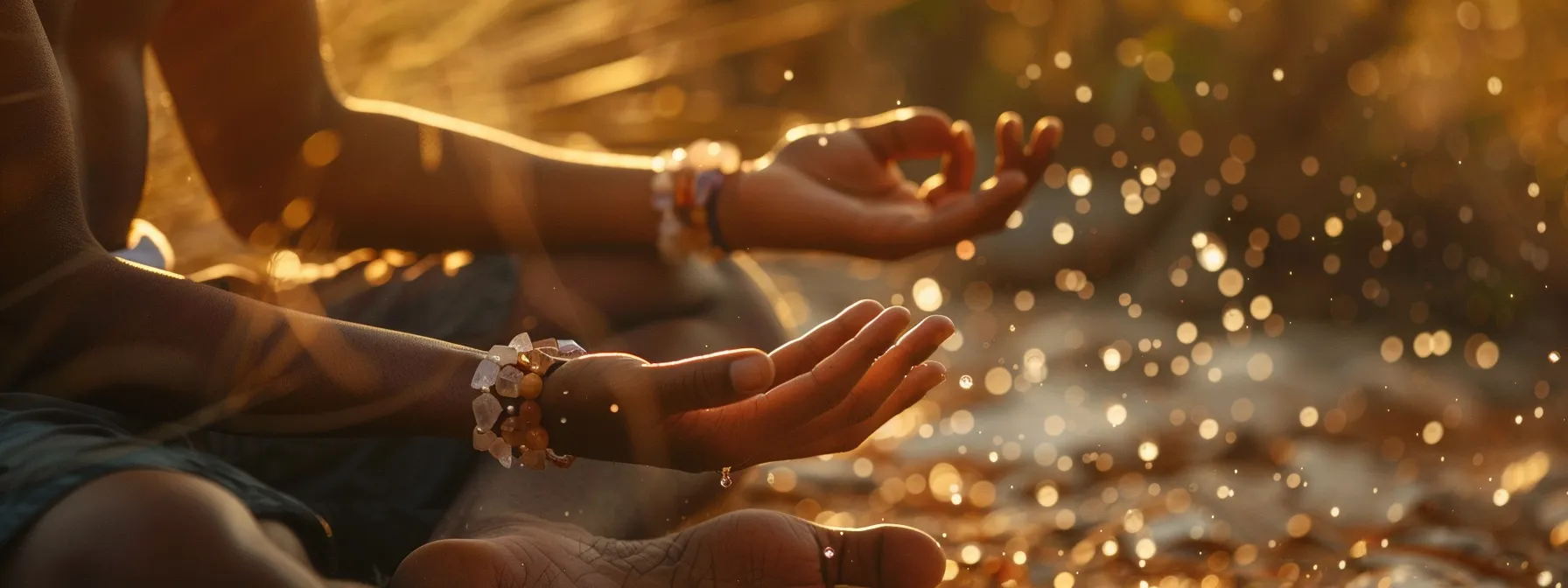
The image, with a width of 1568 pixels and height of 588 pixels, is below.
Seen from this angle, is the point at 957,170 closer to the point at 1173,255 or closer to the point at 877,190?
the point at 877,190

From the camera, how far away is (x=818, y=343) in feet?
2.56

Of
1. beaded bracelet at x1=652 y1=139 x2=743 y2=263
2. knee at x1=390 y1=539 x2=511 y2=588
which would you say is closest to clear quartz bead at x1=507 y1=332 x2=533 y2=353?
knee at x1=390 y1=539 x2=511 y2=588

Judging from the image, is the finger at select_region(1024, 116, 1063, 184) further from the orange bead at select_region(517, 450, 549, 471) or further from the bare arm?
the orange bead at select_region(517, 450, 549, 471)

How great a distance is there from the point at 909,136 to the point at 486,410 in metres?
0.65

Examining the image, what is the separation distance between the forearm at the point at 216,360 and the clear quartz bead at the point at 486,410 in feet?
0.04

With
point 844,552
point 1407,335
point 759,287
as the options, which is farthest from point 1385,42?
point 844,552

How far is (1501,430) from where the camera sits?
5.25ft

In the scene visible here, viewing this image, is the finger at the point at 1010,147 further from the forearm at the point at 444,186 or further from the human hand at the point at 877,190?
the forearm at the point at 444,186

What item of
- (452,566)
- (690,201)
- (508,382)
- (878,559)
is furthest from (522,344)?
(690,201)

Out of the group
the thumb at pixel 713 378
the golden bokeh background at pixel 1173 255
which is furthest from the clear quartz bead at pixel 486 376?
the golden bokeh background at pixel 1173 255

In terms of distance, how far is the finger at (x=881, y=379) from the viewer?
30.2 inches

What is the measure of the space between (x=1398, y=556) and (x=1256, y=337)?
0.90 meters

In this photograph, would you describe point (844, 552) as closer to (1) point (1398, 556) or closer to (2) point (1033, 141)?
(2) point (1033, 141)

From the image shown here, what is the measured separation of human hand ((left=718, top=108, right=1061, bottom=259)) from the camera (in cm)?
120
